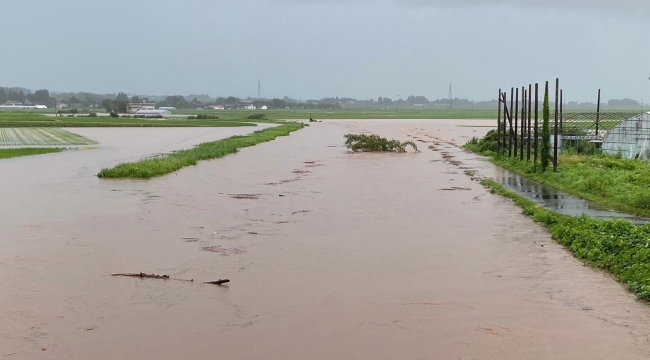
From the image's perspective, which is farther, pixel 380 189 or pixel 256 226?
pixel 380 189

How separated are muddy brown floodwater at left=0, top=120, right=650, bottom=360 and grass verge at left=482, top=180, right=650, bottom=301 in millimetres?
261

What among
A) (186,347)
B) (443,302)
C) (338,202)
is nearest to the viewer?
(186,347)

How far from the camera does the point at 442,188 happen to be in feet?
65.6

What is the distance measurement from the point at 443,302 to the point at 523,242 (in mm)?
3905

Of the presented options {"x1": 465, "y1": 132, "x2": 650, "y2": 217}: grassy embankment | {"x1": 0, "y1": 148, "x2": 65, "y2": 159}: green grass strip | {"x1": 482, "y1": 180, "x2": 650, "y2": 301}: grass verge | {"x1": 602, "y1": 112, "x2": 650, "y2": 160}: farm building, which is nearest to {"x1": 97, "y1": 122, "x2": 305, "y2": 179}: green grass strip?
{"x1": 0, "y1": 148, "x2": 65, "y2": 159}: green grass strip

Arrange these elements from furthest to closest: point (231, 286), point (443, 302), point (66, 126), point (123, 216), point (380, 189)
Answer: point (66, 126)
point (380, 189)
point (123, 216)
point (231, 286)
point (443, 302)

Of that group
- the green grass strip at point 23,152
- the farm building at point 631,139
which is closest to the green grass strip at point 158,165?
the green grass strip at point 23,152

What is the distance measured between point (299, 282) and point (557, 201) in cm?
834

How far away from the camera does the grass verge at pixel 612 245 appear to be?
29.7ft

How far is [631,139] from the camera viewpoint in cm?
2478

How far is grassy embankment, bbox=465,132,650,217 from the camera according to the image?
46.9 ft

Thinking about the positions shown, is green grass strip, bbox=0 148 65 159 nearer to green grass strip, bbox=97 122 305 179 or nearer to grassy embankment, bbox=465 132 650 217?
green grass strip, bbox=97 122 305 179

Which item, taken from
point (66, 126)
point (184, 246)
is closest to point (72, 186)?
point (184, 246)

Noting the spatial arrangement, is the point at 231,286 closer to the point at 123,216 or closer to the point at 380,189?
the point at 123,216
